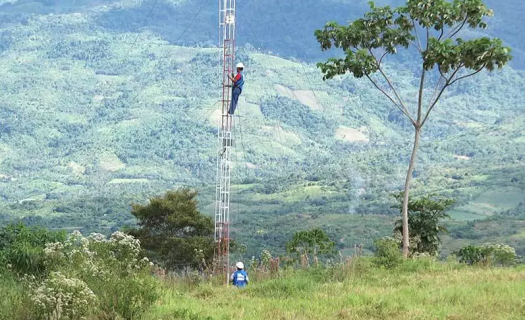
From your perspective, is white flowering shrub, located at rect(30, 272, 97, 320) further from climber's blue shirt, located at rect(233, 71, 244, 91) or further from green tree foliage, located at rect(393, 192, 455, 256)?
green tree foliage, located at rect(393, 192, 455, 256)

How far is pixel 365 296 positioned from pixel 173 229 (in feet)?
138

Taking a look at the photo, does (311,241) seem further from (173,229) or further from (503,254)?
(173,229)

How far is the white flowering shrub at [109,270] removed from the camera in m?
12.1

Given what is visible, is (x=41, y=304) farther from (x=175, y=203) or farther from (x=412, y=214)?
(x=175, y=203)

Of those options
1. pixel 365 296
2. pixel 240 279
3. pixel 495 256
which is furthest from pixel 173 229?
pixel 365 296

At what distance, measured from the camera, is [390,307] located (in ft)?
44.1

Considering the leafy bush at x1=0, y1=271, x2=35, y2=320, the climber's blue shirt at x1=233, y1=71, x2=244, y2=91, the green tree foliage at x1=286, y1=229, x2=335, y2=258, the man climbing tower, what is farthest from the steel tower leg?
the green tree foliage at x1=286, y1=229, x2=335, y2=258

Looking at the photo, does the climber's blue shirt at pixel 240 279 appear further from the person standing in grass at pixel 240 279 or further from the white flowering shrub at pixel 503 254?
the white flowering shrub at pixel 503 254

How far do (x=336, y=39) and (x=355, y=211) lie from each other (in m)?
171

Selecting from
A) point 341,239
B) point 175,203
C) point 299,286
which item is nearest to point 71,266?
point 299,286

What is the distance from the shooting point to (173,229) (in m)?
55.9

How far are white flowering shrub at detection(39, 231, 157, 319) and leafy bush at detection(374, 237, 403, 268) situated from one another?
632 centimetres

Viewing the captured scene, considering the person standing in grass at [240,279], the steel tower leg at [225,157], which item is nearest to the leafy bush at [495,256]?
the steel tower leg at [225,157]

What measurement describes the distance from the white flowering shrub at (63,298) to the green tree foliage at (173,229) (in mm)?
39831
